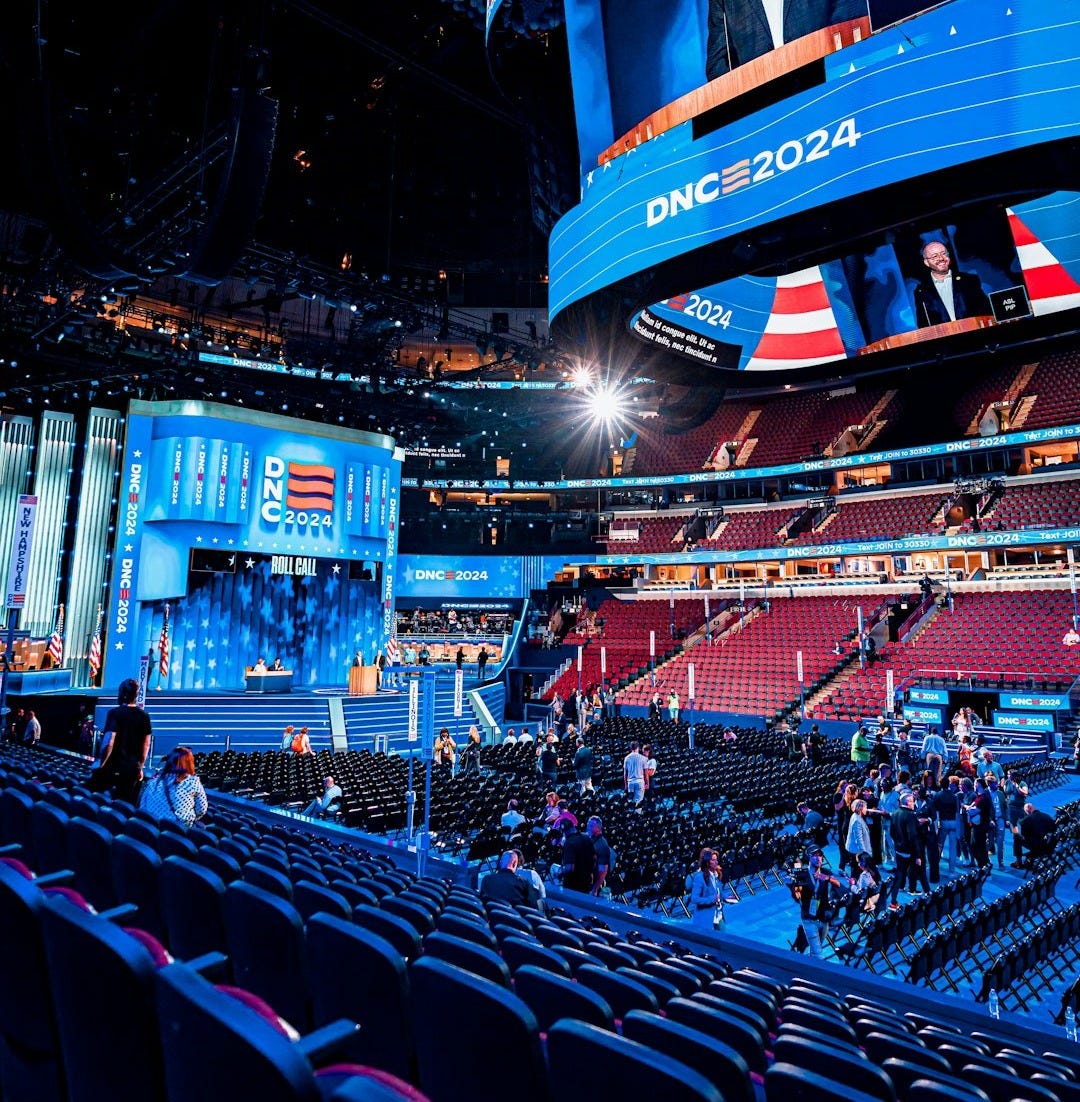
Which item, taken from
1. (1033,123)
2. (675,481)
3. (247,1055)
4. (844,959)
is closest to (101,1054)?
(247,1055)

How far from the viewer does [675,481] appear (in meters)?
40.1

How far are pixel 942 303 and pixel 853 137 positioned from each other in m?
9.24

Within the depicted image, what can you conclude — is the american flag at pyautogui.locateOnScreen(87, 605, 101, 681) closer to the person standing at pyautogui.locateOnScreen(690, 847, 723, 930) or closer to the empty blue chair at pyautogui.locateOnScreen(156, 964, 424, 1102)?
the person standing at pyautogui.locateOnScreen(690, 847, 723, 930)

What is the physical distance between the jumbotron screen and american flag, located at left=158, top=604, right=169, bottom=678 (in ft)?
62.3

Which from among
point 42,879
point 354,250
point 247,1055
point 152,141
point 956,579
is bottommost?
point 42,879

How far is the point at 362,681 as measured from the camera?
25.9 metres

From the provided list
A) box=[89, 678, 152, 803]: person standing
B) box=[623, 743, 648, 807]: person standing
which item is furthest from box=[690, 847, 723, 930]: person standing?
box=[89, 678, 152, 803]: person standing

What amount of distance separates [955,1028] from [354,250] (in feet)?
93.2

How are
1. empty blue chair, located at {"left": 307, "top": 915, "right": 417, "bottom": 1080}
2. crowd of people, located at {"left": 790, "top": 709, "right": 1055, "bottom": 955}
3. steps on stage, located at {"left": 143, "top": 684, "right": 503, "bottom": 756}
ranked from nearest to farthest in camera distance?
empty blue chair, located at {"left": 307, "top": 915, "right": 417, "bottom": 1080}, crowd of people, located at {"left": 790, "top": 709, "right": 1055, "bottom": 955}, steps on stage, located at {"left": 143, "top": 684, "right": 503, "bottom": 756}

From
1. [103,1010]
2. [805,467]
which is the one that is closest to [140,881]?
[103,1010]

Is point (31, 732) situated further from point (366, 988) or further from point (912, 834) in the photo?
point (366, 988)

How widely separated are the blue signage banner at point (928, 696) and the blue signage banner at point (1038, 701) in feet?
5.13

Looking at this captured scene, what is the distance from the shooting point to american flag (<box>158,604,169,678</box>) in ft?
80.6

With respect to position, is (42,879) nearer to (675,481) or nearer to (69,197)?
(69,197)
